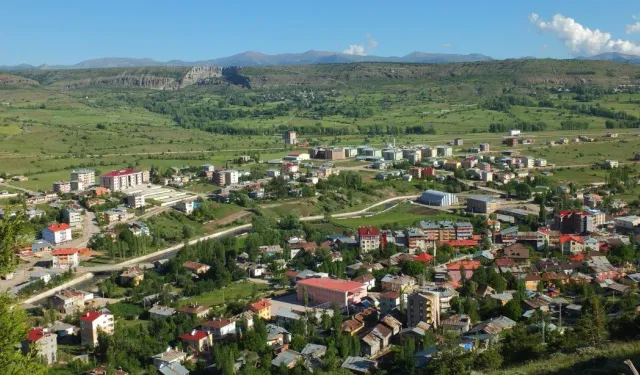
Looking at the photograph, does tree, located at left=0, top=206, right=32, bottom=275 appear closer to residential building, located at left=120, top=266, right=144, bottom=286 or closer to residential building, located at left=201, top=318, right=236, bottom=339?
residential building, located at left=201, top=318, right=236, bottom=339

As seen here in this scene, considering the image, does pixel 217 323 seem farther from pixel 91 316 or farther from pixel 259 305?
pixel 91 316

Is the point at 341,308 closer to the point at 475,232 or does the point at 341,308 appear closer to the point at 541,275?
the point at 541,275

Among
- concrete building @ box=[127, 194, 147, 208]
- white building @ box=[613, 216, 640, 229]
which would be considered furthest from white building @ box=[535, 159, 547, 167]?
concrete building @ box=[127, 194, 147, 208]

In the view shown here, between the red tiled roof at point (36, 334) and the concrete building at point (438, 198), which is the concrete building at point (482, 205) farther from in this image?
the red tiled roof at point (36, 334)

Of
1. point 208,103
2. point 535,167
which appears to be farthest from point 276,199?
point 208,103

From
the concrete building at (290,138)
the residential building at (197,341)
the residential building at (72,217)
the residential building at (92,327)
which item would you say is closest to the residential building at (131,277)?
the residential building at (92,327)

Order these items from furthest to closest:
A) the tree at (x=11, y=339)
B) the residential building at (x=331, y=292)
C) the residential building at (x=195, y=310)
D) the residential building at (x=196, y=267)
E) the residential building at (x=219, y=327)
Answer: the residential building at (x=196, y=267)
the residential building at (x=331, y=292)
the residential building at (x=195, y=310)
the residential building at (x=219, y=327)
the tree at (x=11, y=339)
